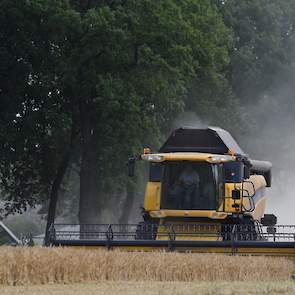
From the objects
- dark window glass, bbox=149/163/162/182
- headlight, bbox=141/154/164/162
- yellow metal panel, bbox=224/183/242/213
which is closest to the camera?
yellow metal panel, bbox=224/183/242/213

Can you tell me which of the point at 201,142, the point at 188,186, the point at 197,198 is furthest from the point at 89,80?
the point at 197,198

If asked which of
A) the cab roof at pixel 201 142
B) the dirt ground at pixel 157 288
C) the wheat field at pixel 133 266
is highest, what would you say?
the cab roof at pixel 201 142

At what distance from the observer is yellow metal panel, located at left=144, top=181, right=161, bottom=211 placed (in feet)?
86.7

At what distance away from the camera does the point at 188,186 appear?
26.4m

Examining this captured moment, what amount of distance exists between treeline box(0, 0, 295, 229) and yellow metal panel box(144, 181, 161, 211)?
12.9 m

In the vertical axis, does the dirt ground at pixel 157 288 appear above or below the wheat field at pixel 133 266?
below

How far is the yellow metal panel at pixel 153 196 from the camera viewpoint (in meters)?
26.4

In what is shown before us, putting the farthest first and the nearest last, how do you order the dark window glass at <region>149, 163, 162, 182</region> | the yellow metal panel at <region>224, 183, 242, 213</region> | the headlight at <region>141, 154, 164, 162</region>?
the dark window glass at <region>149, 163, 162, 182</region> < the headlight at <region>141, 154, 164, 162</region> < the yellow metal panel at <region>224, 183, 242, 213</region>

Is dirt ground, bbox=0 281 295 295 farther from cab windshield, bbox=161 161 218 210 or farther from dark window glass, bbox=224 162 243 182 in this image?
dark window glass, bbox=224 162 243 182

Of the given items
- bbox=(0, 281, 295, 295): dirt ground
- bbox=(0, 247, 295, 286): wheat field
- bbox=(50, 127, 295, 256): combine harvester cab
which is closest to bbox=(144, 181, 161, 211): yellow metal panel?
bbox=(50, 127, 295, 256): combine harvester cab

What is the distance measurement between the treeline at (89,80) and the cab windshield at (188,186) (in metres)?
13.0

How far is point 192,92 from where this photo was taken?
4922cm

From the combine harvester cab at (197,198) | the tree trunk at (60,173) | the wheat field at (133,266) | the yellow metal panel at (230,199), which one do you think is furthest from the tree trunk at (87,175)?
the wheat field at (133,266)

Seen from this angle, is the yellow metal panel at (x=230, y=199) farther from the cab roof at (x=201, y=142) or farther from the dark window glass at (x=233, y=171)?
the cab roof at (x=201, y=142)
